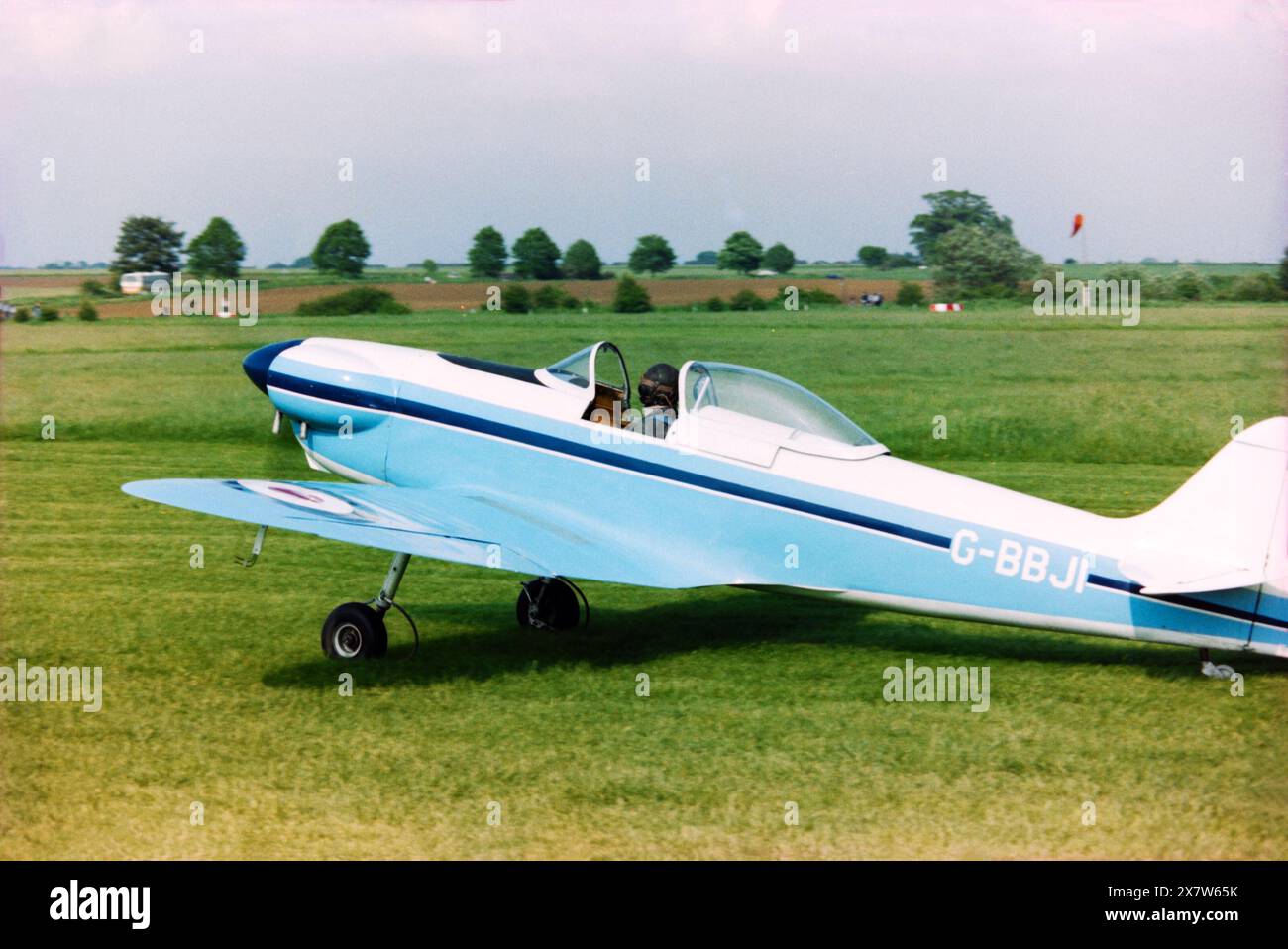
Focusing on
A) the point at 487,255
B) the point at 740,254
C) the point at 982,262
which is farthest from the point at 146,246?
the point at 982,262

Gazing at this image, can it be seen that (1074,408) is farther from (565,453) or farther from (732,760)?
(732,760)

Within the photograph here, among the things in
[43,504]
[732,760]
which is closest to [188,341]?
[43,504]

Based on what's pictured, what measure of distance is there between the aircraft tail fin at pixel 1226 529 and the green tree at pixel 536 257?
3704cm

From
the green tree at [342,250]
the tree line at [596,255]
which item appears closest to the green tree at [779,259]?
the tree line at [596,255]

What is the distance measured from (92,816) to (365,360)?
165 inches

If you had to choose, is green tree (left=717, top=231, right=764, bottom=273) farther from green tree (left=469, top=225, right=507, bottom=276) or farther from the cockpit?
the cockpit

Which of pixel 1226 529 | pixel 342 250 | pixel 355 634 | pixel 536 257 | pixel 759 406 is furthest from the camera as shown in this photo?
pixel 536 257

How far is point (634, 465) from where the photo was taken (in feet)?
29.1

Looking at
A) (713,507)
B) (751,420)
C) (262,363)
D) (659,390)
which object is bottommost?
(713,507)

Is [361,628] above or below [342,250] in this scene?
below

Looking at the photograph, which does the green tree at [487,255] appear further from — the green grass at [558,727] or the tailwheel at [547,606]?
the tailwheel at [547,606]

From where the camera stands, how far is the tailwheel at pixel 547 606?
10141 millimetres

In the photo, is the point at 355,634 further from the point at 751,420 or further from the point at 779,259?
the point at 779,259

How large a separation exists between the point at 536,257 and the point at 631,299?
5.11 metres
